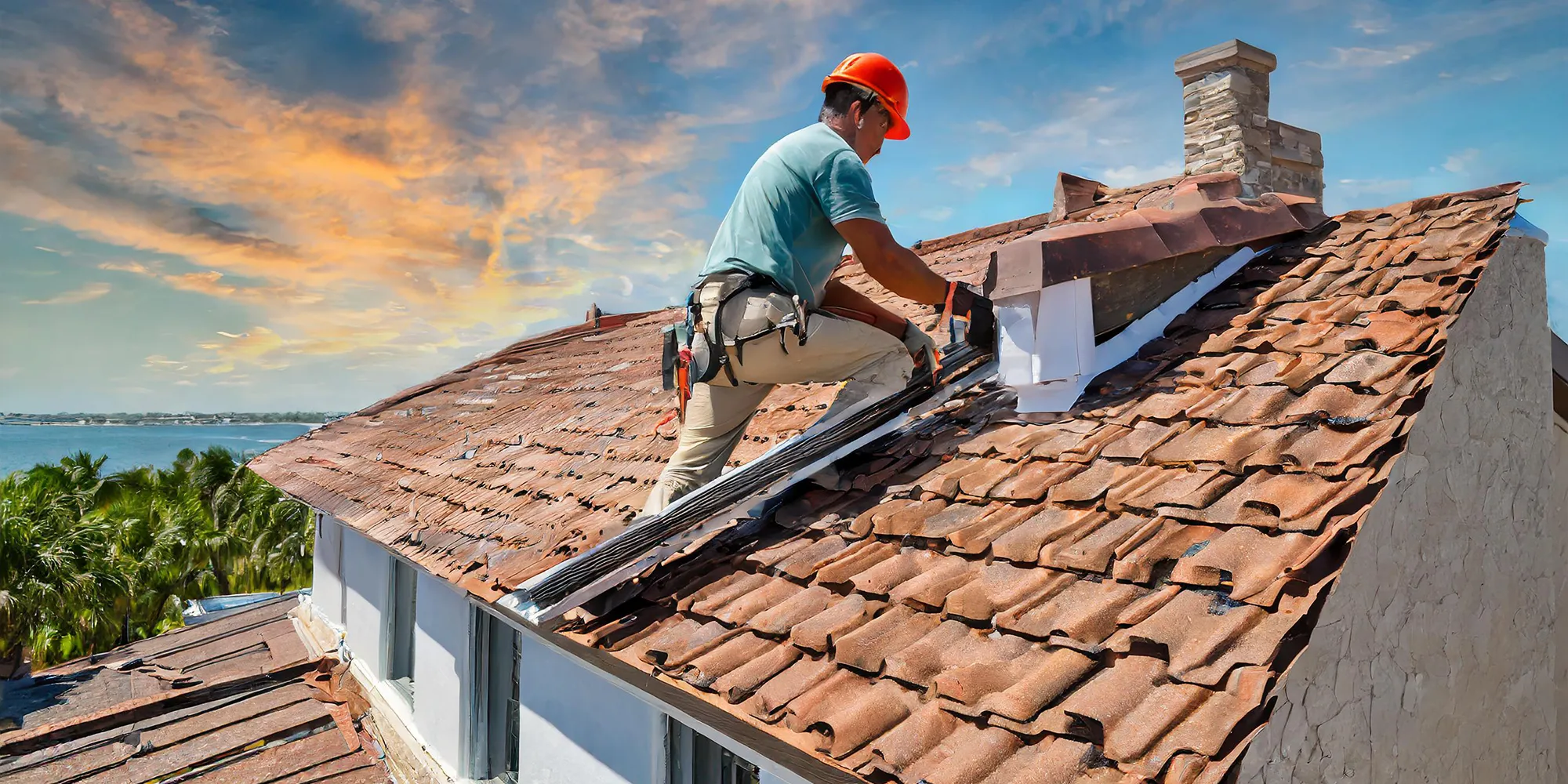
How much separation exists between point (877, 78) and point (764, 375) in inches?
50.7

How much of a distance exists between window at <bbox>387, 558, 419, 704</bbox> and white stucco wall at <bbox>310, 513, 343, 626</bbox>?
85.0 inches

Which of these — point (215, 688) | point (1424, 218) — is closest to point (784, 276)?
point (1424, 218)

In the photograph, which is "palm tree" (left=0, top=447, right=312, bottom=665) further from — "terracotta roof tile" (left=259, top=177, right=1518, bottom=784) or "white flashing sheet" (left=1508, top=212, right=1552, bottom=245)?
"white flashing sheet" (left=1508, top=212, right=1552, bottom=245)

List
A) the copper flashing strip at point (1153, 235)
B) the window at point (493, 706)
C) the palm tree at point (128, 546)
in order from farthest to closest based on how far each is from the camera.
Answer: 1. the palm tree at point (128, 546)
2. the window at point (493, 706)
3. the copper flashing strip at point (1153, 235)

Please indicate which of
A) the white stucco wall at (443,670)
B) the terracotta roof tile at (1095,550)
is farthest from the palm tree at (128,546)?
the terracotta roof tile at (1095,550)

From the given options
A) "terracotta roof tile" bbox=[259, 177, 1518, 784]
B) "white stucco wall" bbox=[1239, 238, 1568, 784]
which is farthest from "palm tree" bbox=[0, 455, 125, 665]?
"white stucco wall" bbox=[1239, 238, 1568, 784]

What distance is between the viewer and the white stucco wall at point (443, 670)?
6.15 metres

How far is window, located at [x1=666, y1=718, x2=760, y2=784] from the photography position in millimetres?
3949

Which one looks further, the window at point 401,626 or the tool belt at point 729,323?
the window at point 401,626

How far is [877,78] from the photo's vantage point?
3.66m

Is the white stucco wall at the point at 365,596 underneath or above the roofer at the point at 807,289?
underneath

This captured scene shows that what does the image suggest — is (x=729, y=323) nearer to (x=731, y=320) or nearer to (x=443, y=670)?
(x=731, y=320)

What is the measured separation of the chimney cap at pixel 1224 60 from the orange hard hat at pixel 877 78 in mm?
5275

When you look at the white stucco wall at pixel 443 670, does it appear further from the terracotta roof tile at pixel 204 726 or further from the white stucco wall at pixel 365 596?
the white stucco wall at pixel 365 596
